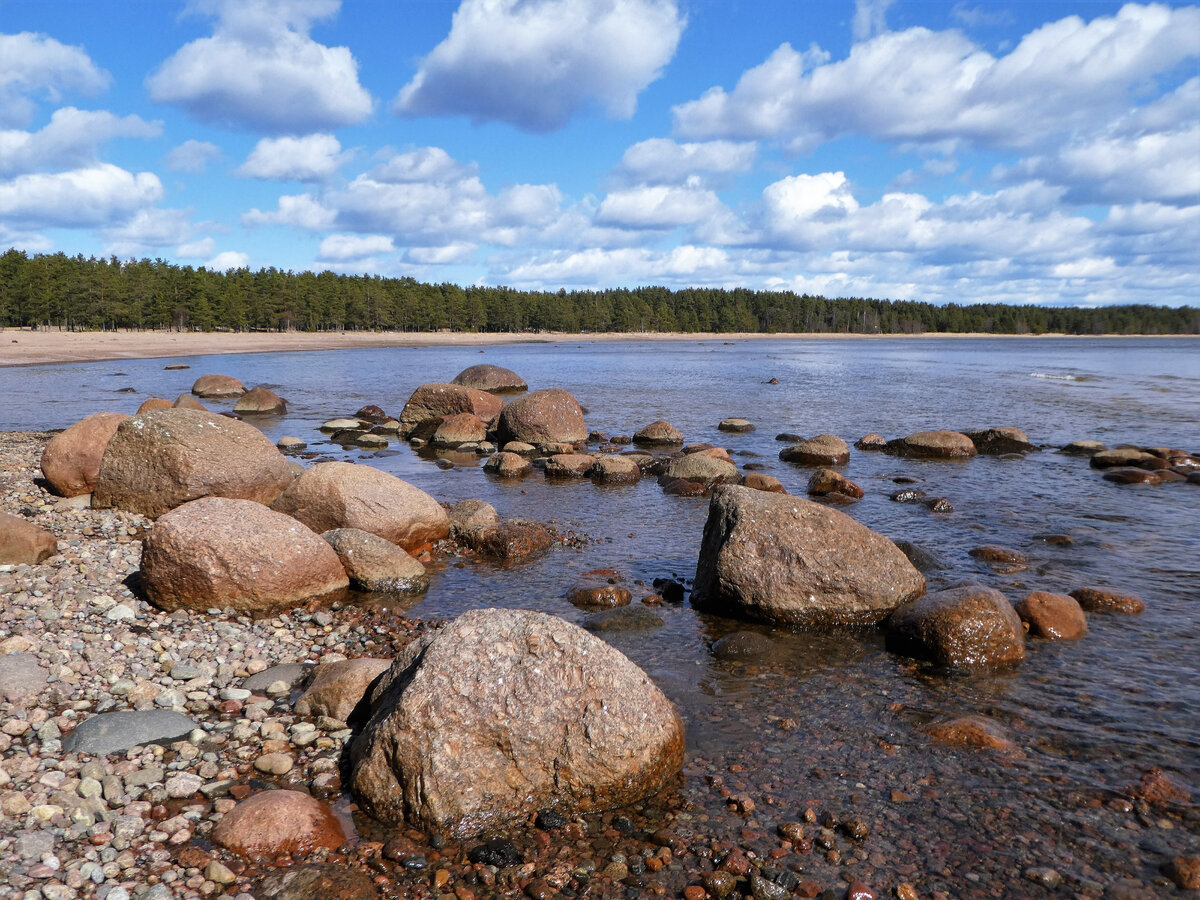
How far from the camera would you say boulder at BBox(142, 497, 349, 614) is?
853 cm

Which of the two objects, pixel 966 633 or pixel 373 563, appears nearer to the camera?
pixel 966 633

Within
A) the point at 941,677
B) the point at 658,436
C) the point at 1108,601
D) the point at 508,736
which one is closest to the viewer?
the point at 508,736

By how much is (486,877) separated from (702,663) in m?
3.81

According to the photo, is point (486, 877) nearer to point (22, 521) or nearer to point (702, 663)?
point (702, 663)

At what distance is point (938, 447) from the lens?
21594 millimetres

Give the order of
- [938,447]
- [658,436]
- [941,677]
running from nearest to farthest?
[941,677] → [938,447] → [658,436]

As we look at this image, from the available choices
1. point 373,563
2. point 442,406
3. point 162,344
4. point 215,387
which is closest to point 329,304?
point 162,344

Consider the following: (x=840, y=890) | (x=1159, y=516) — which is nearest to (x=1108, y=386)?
(x=1159, y=516)

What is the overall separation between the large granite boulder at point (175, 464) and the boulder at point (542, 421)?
10.7m

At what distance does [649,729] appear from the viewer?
5.86 m

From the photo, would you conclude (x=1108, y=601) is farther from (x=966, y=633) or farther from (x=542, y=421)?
(x=542, y=421)

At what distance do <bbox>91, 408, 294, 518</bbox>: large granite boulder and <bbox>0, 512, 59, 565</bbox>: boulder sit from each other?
2143mm

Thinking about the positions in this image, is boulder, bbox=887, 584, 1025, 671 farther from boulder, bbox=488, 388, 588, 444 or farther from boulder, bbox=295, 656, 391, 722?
boulder, bbox=488, 388, 588, 444

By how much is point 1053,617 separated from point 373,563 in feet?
26.6
